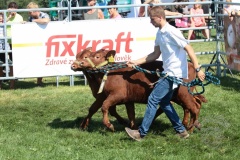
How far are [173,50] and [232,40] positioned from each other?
235 inches

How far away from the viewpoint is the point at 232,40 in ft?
44.8

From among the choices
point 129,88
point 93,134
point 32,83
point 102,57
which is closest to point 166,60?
point 129,88

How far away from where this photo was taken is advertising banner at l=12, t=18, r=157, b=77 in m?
13.2

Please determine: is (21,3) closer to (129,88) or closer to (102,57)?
(102,57)

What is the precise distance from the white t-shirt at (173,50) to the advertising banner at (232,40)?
5457 millimetres

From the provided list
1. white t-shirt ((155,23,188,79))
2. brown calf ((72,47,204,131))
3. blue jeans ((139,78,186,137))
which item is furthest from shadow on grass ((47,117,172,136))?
white t-shirt ((155,23,188,79))

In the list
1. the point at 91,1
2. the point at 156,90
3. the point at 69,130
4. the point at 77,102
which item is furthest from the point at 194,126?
the point at 91,1

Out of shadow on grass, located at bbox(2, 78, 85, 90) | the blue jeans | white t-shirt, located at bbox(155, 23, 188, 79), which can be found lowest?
shadow on grass, located at bbox(2, 78, 85, 90)

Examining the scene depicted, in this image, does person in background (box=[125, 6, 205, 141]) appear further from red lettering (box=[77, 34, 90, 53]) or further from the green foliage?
the green foliage

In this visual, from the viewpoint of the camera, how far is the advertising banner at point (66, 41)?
13227 millimetres

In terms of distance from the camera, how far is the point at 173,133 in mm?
8859

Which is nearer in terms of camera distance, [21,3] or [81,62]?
[81,62]

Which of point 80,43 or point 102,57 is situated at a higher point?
point 102,57

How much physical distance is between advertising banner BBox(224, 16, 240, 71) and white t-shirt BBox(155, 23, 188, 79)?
17.9 feet
